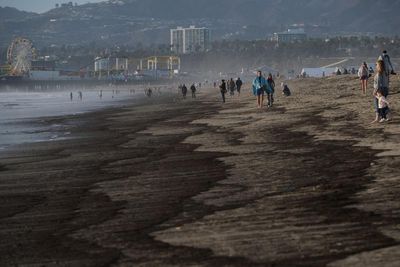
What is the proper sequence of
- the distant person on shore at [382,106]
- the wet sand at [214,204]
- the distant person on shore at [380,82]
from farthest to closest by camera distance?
1. the distant person on shore at [380,82]
2. the distant person on shore at [382,106]
3. the wet sand at [214,204]

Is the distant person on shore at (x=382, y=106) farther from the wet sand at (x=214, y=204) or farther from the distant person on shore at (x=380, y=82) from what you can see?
the wet sand at (x=214, y=204)

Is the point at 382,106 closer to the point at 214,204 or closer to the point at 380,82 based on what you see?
the point at 380,82

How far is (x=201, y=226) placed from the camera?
23.4ft

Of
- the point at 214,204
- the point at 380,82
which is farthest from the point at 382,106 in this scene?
the point at 214,204

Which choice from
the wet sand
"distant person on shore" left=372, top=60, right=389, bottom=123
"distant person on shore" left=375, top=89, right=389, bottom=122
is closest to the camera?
the wet sand

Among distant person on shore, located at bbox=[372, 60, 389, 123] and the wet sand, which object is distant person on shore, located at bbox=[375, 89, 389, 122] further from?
the wet sand

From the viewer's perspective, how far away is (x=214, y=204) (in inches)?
331

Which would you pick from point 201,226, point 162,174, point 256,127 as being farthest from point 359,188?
point 256,127

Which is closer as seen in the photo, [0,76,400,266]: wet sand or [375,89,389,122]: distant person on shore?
[0,76,400,266]: wet sand

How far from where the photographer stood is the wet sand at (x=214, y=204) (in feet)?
19.9

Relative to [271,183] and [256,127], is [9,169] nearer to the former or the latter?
[271,183]

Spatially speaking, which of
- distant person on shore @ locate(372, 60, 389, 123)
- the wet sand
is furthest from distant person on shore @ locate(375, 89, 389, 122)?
the wet sand

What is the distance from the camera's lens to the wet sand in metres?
6.07

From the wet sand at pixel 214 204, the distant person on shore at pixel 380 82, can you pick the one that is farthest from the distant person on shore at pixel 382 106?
the wet sand at pixel 214 204
